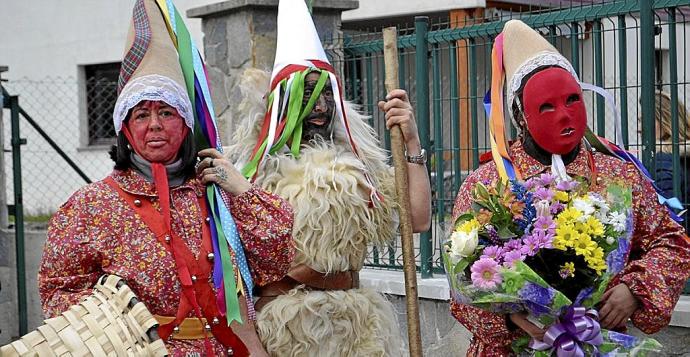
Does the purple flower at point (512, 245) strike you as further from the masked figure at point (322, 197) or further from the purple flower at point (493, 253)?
the masked figure at point (322, 197)

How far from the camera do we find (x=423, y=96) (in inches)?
250

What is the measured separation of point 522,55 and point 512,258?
3.11ft

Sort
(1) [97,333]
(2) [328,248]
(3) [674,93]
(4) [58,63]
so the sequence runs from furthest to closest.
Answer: (4) [58,63], (3) [674,93], (2) [328,248], (1) [97,333]

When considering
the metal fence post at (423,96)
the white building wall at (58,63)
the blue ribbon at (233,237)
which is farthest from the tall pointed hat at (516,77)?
the white building wall at (58,63)

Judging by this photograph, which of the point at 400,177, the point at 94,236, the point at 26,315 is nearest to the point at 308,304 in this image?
the point at 400,177

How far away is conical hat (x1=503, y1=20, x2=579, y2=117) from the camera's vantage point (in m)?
3.66

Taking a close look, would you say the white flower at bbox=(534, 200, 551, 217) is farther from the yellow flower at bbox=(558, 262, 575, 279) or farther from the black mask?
the black mask

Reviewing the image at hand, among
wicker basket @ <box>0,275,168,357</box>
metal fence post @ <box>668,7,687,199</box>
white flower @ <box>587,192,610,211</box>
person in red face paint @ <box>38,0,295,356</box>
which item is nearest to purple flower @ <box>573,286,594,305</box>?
white flower @ <box>587,192,610,211</box>

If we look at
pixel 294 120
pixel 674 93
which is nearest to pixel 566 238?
pixel 294 120

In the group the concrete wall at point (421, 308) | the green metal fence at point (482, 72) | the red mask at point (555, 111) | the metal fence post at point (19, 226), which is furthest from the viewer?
the metal fence post at point (19, 226)

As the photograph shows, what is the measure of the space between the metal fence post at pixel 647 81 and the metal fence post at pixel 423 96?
1.47m

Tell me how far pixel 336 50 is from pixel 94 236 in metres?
3.86

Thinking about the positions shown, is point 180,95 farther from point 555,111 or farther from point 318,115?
point 555,111

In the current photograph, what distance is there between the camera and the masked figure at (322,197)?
13.0 feet
